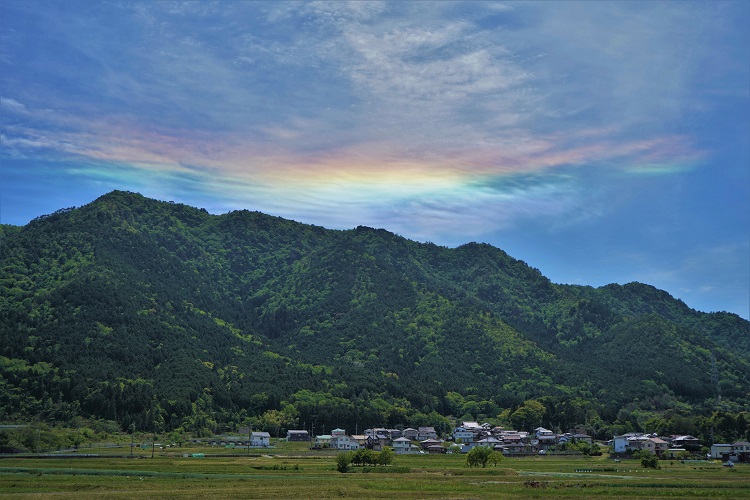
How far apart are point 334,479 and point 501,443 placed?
76.0m

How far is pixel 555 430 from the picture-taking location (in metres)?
181

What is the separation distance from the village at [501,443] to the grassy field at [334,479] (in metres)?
20.1

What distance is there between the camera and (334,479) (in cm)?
8388

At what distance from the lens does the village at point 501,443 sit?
441 feet

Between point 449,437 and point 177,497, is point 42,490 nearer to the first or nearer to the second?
point 177,497

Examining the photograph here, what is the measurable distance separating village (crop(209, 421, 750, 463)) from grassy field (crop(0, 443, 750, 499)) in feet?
66.1

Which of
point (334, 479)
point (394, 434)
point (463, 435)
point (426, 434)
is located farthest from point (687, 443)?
point (334, 479)

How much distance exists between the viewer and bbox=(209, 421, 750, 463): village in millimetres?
134500

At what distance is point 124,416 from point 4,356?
127 ft

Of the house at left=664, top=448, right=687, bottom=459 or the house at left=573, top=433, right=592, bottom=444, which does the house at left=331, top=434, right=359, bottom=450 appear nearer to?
the house at left=573, top=433, right=592, bottom=444

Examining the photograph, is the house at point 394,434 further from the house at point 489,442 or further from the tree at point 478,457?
the tree at point 478,457

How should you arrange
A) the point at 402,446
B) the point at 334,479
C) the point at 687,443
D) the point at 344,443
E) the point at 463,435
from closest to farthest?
the point at 334,479 → the point at 687,443 → the point at 402,446 → the point at 344,443 → the point at 463,435

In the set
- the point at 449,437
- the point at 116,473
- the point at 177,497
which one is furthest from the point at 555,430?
the point at 177,497

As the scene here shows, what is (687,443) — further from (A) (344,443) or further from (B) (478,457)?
(A) (344,443)
